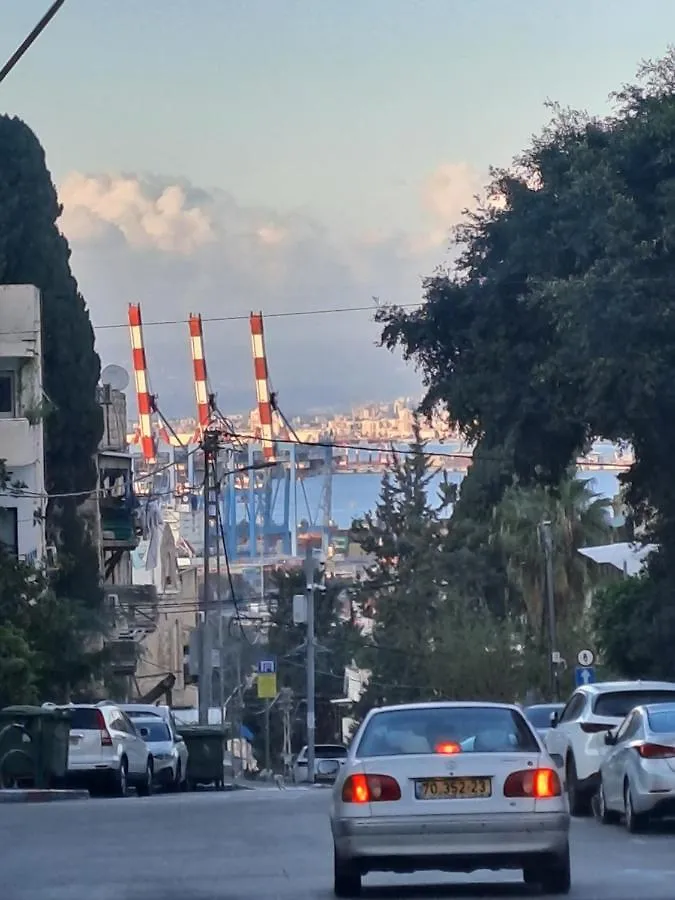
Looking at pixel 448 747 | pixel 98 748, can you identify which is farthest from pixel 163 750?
pixel 448 747

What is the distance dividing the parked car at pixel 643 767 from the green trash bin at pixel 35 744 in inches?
439

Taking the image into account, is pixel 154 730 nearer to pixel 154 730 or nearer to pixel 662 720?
pixel 154 730

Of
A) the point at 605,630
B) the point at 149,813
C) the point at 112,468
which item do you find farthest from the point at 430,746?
the point at 112,468

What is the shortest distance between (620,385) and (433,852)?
17823mm

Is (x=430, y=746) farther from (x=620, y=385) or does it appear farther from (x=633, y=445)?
(x=633, y=445)

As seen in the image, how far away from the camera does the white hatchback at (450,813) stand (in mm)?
12469

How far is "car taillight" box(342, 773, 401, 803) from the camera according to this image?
41.4 ft

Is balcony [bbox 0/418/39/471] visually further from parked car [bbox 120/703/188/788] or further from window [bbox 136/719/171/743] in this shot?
window [bbox 136/719/171/743]

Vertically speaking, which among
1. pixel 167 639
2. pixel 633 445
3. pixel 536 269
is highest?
pixel 536 269

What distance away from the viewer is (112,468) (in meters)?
64.1

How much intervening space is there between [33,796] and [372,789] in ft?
51.8

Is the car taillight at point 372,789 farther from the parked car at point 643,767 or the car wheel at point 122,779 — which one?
the car wheel at point 122,779

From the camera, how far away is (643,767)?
59.9ft

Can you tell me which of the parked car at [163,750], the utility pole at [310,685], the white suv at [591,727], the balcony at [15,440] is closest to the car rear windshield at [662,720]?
the white suv at [591,727]
